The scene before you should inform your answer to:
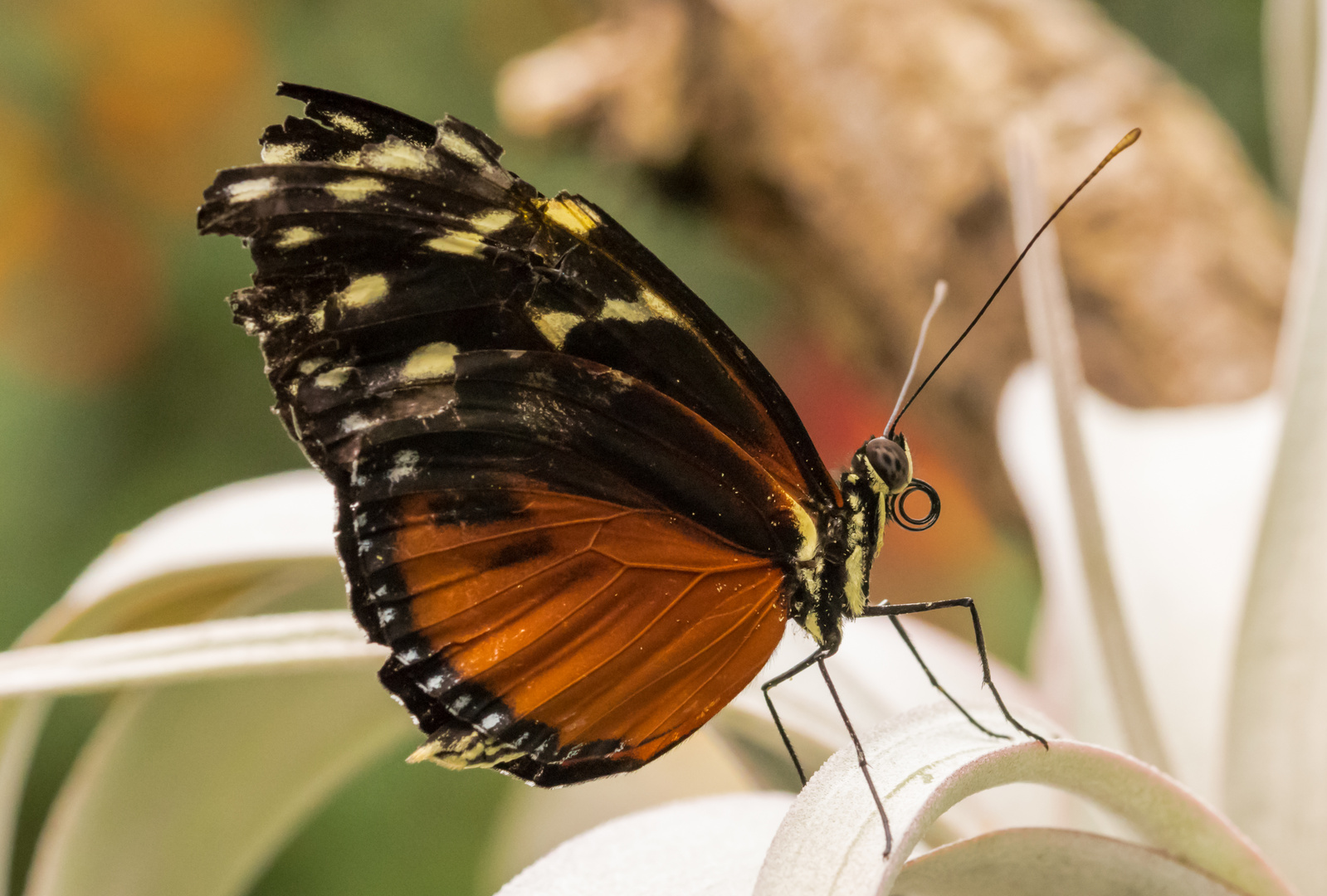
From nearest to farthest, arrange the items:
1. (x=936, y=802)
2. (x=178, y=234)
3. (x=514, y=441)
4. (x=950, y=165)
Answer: (x=936, y=802) < (x=514, y=441) < (x=950, y=165) < (x=178, y=234)

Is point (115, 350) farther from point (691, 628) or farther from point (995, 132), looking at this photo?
point (691, 628)

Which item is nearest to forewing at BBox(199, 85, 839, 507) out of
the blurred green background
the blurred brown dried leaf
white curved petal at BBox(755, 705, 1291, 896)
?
white curved petal at BBox(755, 705, 1291, 896)

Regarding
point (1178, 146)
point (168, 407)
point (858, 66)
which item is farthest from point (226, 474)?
point (1178, 146)

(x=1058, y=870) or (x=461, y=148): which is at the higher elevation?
(x=461, y=148)

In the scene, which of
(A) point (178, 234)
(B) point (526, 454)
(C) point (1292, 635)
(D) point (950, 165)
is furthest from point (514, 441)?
(A) point (178, 234)

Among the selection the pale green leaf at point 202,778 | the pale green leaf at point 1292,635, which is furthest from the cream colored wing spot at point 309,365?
the pale green leaf at point 1292,635

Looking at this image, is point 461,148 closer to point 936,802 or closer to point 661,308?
point 661,308

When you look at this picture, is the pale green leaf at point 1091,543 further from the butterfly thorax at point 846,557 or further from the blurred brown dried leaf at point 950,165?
the blurred brown dried leaf at point 950,165
